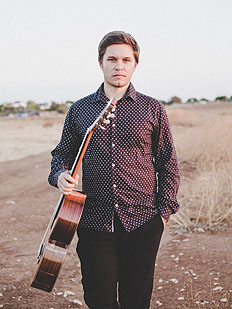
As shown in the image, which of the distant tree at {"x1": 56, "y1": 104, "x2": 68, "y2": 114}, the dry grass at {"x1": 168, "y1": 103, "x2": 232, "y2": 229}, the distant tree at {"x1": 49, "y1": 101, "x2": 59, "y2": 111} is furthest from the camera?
the distant tree at {"x1": 49, "y1": 101, "x2": 59, "y2": 111}

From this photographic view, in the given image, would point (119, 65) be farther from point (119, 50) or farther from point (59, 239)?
point (59, 239)

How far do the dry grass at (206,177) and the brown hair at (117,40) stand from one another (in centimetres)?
334

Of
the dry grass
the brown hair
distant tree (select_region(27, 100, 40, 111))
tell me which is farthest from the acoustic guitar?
distant tree (select_region(27, 100, 40, 111))

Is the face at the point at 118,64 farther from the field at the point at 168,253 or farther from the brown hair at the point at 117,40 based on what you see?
the field at the point at 168,253

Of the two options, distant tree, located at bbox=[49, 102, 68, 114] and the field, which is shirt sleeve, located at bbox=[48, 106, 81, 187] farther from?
distant tree, located at bbox=[49, 102, 68, 114]

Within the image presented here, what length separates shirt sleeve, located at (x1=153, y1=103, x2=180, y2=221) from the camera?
94.0 inches

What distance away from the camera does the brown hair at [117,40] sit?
2291mm

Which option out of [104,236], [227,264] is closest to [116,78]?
[104,236]

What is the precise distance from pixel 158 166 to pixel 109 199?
1.24 feet

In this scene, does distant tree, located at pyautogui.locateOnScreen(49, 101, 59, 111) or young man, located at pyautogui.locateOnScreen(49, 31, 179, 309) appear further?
distant tree, located at pyautogui.locateOnScreen(49, 101, 59, 111)

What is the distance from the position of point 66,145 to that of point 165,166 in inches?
23.8

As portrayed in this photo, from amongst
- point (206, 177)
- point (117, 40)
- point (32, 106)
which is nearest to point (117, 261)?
point (117, 40)

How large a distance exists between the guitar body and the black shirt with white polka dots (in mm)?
156

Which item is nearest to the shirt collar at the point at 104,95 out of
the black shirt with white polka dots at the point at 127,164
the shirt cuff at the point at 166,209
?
the black shirt with white polka dots at the point at 127,164
